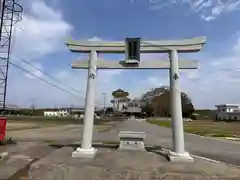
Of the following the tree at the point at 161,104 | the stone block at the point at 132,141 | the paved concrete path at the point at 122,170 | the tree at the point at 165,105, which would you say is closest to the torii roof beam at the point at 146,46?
the stone block at the point at 132,141

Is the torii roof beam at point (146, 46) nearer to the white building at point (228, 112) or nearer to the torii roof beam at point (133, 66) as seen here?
the torii roof beam at point (133, 66)

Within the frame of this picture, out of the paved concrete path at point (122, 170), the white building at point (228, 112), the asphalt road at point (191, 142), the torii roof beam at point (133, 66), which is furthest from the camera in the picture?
the white building at point (228, 112)

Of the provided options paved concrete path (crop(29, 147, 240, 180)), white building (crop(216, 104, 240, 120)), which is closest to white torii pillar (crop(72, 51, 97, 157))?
paved concrete path (crop(29, 147, 240, 180))

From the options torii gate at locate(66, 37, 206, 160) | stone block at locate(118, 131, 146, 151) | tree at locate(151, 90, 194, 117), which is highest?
tree at locate(151, 90, 194, 117)

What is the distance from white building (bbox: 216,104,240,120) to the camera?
303 ft

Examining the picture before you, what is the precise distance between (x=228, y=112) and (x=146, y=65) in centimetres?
9726

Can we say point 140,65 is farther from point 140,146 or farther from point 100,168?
point 100,168

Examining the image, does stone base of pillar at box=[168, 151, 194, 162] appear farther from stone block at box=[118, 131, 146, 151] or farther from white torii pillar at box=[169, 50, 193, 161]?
stone block at box=[118, 131, 146, 151]

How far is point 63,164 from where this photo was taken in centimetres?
759

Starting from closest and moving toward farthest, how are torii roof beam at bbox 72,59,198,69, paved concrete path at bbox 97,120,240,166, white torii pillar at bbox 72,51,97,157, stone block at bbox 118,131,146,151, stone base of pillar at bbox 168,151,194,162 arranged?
stone base of pillar at bbox 168,151,194,162 < white torii pillar at bbox 72,51,97,157 < torii roof beam at bbox 72,59,198,69 < stone block at bbox 118,131,146,151 < paved concrete path at bbox 97,120,240,166

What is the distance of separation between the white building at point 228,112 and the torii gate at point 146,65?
8919 centimetres

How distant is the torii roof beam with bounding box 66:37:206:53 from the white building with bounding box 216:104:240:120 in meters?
89.0

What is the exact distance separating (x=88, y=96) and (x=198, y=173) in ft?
15.1

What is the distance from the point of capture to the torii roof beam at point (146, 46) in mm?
9633
